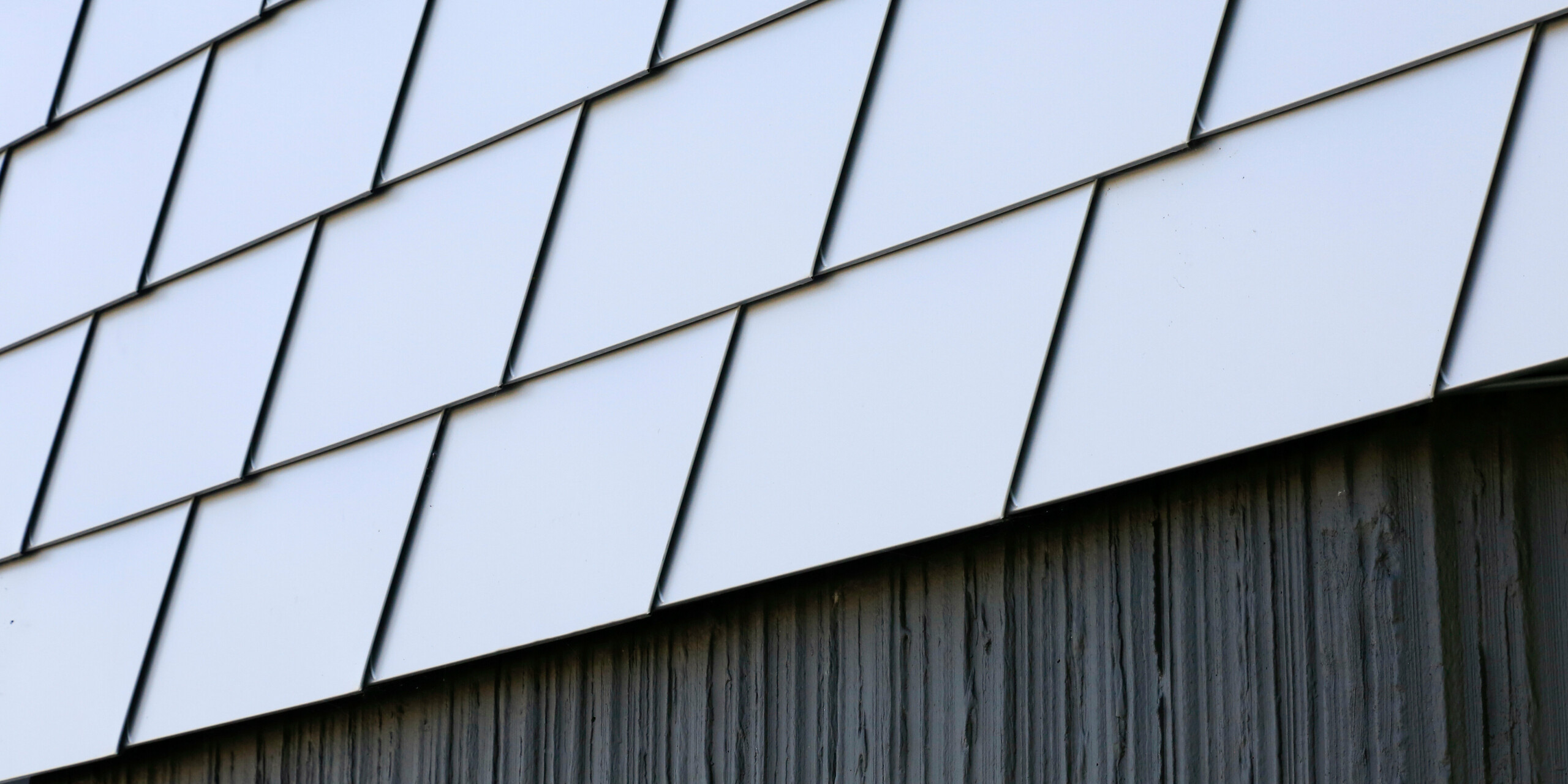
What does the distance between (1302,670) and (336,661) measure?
382 centimetres

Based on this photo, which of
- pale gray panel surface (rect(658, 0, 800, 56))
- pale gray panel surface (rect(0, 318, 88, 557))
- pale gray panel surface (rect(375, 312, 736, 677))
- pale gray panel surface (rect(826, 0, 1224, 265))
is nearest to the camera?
pale gray panel surface (rect(826, 0, 1224, 265))

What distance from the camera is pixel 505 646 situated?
5.47 metres

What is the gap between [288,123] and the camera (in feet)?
22.4

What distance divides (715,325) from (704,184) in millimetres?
557

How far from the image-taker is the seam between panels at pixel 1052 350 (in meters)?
4.46

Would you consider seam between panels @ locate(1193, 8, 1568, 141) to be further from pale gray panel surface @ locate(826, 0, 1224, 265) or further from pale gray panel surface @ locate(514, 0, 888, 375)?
pale gray panel surface @ locate(514, 0, 888, 375)

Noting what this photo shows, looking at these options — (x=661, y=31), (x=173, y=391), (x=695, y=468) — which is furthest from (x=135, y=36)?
(x=695, y=468)

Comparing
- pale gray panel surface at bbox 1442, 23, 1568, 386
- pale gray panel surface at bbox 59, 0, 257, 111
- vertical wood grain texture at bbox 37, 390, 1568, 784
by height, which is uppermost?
pale gray panel surface at bbox 59, 0, 257, 111

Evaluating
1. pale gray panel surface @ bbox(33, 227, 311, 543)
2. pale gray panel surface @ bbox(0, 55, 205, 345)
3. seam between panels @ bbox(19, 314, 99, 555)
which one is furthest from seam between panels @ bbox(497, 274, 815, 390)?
seam between panels @ bbox(19, 314, 99, 555)

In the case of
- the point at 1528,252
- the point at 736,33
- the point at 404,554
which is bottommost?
the point at 1528,252

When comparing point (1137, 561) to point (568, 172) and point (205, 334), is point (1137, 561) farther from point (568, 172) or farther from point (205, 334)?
point (205, 334)

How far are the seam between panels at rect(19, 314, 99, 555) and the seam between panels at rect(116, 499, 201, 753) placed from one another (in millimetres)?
1162

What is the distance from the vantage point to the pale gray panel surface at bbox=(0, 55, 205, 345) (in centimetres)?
732

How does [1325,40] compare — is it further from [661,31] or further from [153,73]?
[153,73]
